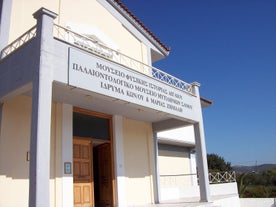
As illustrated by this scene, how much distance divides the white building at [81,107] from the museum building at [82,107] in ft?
0.09

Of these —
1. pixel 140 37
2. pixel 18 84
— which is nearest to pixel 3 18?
pixel 18 84

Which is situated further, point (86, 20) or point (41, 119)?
point (86, 20)

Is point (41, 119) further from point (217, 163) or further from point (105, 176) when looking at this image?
point (217, 163)

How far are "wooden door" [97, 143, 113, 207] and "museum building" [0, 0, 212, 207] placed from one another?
0.04m

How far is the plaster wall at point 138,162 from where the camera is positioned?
12.1 meters

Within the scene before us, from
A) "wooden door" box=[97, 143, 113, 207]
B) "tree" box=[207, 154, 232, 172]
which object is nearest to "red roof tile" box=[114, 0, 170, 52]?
"wooden door" box=[97, 143, 113, 207]

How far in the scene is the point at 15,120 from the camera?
344 inches

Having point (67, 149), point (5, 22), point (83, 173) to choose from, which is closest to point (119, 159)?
point (83, 173)

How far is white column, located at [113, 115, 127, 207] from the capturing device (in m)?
11.4

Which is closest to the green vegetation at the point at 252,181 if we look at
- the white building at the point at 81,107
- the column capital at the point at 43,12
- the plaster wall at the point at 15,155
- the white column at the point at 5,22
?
the white building at the point at 81,107

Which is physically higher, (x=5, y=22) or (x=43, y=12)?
(x=5, y=22)

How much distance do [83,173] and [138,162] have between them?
273 centimetres

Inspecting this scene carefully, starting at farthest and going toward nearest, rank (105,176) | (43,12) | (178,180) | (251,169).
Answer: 1. (251,169)
2. (178,180)
3. (105,176)
4. (43,12)

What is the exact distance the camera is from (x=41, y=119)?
255 inches
